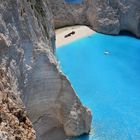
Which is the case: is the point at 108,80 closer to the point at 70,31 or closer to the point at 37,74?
the point at 37,74

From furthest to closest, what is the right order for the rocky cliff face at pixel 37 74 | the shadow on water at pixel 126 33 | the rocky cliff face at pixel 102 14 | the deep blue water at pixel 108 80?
1. the rocky cliff face at pixel 102 14
2. the shadow on water at pixel 126 33
3. the deep blue water at pixel 108 80
4. the rocky cliff face at pixel 37 74

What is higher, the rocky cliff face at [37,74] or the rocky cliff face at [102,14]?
the rocky cliff face at [37,74]

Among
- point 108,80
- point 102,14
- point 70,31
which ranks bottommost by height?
point 70,31

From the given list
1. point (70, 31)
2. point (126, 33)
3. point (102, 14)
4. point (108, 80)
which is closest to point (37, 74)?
point (108, 80)

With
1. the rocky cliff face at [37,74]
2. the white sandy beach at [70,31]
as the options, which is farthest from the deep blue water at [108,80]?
the rocky cliff face at [37,74]

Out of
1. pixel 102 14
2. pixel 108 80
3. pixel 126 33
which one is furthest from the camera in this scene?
pixel 102 14

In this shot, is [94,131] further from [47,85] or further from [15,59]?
[15,59]

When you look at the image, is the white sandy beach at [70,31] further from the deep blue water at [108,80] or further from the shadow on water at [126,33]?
the shadow on water at [126,33]

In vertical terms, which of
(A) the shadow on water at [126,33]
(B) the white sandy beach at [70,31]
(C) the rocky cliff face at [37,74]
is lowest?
(A) the shadow on water at [126,33]
